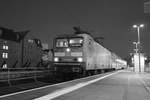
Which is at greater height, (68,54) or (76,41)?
(76,41)

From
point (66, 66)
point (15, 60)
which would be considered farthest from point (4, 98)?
point (15, 60)

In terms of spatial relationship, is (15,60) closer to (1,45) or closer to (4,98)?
(1,45)

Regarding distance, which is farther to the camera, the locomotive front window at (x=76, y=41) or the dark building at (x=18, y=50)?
the dark building at (x=18, y=50)

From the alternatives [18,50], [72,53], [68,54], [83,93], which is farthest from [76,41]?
[18,50]

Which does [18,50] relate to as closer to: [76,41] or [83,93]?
[76,41]

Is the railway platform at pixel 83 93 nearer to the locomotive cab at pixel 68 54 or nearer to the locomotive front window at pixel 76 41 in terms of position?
the locomotive cab at pixel 68 54

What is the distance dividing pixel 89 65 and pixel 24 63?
4438 cm

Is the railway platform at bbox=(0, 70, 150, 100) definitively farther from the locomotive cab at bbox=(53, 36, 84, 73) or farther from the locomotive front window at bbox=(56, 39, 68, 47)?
the locomotive front window at bbox=(56, 39, 68, 47)

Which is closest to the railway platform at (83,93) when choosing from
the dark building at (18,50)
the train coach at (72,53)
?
the train coach at (72,53)

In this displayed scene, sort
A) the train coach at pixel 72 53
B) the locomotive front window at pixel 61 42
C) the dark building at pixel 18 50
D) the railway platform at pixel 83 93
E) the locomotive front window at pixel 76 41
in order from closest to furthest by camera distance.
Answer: the railway platform at pixel 83 93, the train coach at pixel 72 53, the locomotive front window at pixel 76 41, the locomotive front window at pixel 61 42, the dark building at pixel 18 50

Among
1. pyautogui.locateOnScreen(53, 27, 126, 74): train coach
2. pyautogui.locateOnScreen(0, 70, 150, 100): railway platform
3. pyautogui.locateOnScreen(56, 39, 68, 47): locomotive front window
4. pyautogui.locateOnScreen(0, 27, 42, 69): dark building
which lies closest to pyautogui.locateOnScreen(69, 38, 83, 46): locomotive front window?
pyautogui.locateOnScreen(53, 27, 126, 74): train coach

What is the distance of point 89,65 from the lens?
16953 millimetres

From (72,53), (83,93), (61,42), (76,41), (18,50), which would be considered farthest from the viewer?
(18,50)

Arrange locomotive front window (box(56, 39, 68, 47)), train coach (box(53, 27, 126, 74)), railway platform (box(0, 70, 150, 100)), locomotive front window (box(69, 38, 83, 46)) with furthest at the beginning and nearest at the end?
1. locomotive front window (box(56, 39, 68, 47))
2. locomotive front window (box(69, 38, 83, 46))
3. train coach (box(53, 27, 126, 74))
4. railway platform (box(0, 70, 150, 100))
